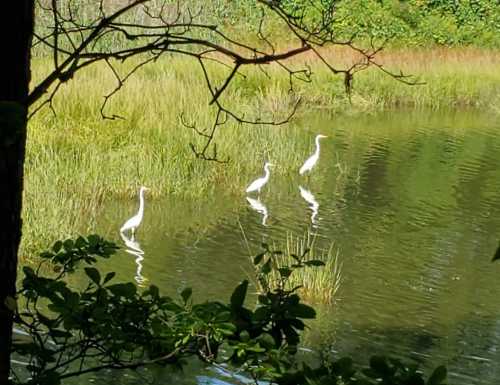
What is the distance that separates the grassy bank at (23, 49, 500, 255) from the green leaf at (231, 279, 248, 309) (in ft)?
16.2

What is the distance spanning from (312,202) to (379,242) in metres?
1.51

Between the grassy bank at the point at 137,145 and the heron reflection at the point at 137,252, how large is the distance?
329 millimetres

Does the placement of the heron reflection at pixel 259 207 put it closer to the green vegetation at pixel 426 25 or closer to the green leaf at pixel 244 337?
the green leaf at pixel 244 337

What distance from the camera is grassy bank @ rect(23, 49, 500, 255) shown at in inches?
320

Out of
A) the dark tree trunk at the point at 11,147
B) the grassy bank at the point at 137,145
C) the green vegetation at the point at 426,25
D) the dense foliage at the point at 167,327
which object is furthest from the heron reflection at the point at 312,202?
the green vegetation at the point at 426,25

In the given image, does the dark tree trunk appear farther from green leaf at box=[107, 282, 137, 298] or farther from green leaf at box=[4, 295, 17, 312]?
green leaf at box=[107, 282, 137, 298]

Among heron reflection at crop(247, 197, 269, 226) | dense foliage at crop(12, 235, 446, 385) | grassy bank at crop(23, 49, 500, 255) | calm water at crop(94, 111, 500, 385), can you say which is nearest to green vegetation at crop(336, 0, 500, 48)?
grassy bank at crop(23, 49, 500, 255)

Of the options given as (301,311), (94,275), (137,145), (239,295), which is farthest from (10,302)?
(137,145)

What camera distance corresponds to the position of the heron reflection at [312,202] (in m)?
9.34

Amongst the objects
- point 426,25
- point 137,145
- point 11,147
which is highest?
point 11,147

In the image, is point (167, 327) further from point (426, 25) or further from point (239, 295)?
point (426, 25)

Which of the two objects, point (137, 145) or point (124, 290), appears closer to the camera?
point (124, 290)

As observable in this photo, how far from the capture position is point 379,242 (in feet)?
28.2

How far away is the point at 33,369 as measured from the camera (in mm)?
1896
